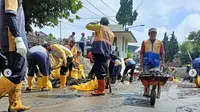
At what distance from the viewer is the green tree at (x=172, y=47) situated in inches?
2947

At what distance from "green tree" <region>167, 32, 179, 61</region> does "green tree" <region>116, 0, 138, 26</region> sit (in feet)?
54.9

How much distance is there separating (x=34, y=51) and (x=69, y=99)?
2.20 meters

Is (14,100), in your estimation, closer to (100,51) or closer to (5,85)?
(5,85)

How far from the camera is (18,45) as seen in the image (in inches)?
173

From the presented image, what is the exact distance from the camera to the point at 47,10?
13688 mm

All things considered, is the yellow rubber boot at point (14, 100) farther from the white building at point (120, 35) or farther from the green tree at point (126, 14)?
the green tree at point (126, 14)

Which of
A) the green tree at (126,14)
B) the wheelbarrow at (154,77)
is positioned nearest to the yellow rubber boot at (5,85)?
the wheelbarrow at (154,77)

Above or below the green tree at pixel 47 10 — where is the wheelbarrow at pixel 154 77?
below

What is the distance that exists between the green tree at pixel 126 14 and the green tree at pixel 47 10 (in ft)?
153

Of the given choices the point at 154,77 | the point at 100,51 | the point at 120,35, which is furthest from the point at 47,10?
the point at 120,35

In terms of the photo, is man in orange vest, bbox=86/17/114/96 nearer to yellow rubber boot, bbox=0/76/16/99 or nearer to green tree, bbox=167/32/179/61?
yellow rubber boot, bbox=0/76/16/99

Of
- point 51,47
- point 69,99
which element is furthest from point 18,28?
point 51,47

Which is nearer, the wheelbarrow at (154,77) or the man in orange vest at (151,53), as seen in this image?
the wheelbarrow at (154,77)

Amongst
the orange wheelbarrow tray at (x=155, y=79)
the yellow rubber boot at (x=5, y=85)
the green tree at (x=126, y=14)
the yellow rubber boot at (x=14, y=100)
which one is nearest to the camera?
the yellow rubber boot at (x=5, y=85)
